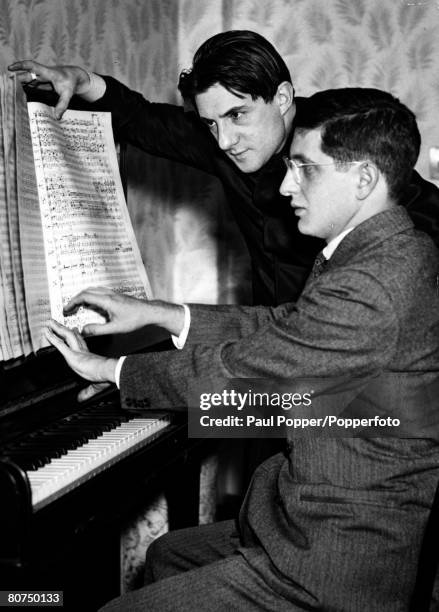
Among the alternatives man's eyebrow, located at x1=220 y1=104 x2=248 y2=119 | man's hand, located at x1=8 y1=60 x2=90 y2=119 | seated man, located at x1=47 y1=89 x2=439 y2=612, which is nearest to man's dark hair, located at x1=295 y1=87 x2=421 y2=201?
seated man, located at x1=47 y1=89 x2=439 y2=612

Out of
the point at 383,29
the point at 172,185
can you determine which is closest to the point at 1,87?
the point at 172,185

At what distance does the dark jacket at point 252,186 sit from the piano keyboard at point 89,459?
70cm

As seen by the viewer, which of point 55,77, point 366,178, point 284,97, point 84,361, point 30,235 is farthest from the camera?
point 284,97

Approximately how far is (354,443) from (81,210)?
3.25ft

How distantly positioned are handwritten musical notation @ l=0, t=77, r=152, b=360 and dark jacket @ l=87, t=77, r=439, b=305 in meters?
0.23

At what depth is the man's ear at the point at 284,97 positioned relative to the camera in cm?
238

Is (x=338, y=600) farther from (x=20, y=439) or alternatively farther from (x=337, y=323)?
(x=20, y=439)

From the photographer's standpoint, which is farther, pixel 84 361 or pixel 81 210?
pixel 81 210

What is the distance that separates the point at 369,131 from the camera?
1.67 metres

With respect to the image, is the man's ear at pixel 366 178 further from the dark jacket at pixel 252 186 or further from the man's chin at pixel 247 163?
the man's chin at pixel 247 163

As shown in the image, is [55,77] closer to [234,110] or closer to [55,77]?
[55,77]

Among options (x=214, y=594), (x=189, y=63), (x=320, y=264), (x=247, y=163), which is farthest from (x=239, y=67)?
(x=214, y=594)

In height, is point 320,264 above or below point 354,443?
above

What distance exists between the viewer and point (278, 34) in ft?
11.5
